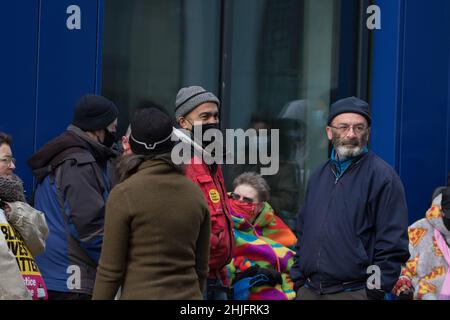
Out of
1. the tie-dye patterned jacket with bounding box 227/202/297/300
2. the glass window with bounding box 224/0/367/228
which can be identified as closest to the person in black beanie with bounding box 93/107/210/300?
the tie-dye patterned jacket with bounding box 227/202/297/300

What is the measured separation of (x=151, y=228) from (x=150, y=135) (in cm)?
47

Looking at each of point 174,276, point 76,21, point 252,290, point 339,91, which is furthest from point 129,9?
point 174,276

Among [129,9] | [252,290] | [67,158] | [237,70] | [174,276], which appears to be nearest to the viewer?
[174,276]

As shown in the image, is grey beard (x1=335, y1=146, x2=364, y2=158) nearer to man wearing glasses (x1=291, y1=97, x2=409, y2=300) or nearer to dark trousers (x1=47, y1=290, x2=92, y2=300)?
man wearing glasses (x1=291, y1=97, x2=409, y2=300)

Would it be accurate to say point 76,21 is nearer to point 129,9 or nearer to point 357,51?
point 129,9

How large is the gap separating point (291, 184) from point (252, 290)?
2203 millimetres

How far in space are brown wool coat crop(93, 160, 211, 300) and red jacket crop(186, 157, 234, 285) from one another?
998mm

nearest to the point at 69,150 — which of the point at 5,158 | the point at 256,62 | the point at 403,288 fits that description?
the point at 5,158

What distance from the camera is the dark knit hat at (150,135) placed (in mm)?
4359

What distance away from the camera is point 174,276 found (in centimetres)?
425

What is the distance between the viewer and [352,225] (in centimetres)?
533

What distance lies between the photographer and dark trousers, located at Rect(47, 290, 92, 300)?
212 inches

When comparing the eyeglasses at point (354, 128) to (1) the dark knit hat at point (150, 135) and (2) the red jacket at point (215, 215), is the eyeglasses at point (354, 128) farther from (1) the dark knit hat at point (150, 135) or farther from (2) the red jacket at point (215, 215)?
(1) the dark knit hat at point (150, 135)

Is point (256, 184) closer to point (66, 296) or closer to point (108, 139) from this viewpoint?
point (108, 139)
